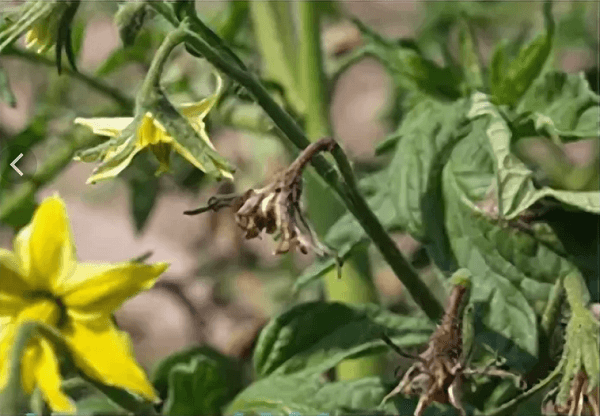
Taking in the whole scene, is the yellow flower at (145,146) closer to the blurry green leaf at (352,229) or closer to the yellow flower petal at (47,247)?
the yellow flower petal at (47,247)

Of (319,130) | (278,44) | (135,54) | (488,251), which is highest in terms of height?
(135,54)

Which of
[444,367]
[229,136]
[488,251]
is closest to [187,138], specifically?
[444,367]

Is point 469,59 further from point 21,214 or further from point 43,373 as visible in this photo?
point 43,373

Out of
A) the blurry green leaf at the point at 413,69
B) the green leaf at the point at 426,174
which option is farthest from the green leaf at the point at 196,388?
the blurry green leaf at the point at 413,69

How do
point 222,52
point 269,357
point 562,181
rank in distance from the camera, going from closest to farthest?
point 222,52, point 269,357, point 562,181

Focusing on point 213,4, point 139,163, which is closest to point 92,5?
point 139,163

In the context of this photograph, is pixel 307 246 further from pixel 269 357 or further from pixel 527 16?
pixel 527 16
